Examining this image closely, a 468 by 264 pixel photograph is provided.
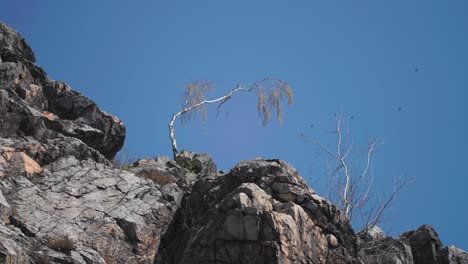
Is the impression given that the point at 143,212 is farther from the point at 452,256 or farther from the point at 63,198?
the point at 452,256

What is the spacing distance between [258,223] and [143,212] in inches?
157

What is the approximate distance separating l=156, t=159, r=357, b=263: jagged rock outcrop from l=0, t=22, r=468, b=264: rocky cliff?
0.09ft

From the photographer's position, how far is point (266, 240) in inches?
457

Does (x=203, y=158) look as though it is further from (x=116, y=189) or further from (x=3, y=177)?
(x=3, y=177)

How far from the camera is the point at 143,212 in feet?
46.6

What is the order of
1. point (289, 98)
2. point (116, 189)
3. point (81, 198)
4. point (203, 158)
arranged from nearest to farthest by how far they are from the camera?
point (81, 198), point (116, 189), point (203, 158), point (289, 98)

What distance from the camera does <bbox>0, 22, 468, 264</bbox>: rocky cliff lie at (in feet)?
38.0

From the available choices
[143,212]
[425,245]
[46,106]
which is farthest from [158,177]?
[425,245]

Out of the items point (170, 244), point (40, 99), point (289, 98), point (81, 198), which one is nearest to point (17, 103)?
point (40, 99)

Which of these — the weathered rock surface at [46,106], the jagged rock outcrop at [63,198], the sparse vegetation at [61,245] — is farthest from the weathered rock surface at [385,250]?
the weathered rock surface at [46,106]

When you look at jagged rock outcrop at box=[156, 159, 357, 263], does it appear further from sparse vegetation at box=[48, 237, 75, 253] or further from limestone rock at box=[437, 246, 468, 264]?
limestone rock at box=[437, 246, 468, 264]

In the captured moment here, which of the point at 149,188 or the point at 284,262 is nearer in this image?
the point at 284,262

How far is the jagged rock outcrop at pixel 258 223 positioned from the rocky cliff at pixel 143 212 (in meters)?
0.03

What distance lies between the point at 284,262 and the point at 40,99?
42.4 feet
